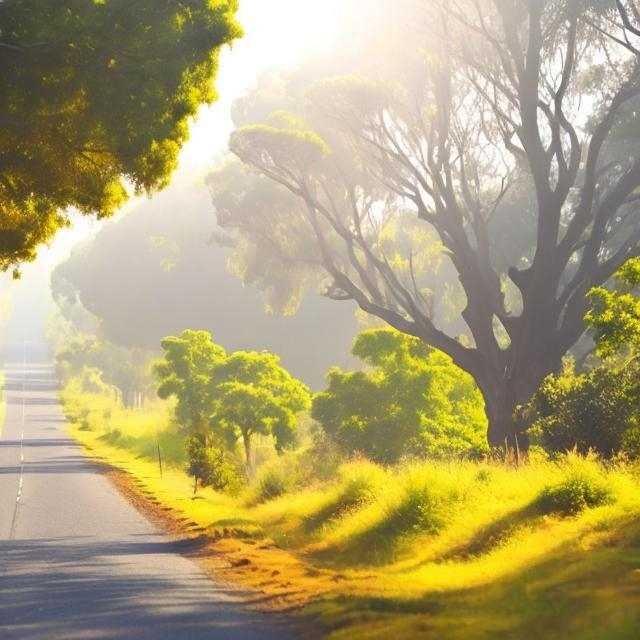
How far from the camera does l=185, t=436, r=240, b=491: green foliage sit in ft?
101

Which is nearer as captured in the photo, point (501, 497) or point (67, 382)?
point (501, 497)

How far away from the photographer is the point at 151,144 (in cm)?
1650

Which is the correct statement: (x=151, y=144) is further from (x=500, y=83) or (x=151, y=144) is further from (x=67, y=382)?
(x=67, y=382)

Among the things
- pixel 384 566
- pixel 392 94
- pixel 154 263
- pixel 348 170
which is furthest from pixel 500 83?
pixel 154 263

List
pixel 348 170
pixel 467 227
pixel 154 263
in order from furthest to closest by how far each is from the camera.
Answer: pixel 154 263 < pixel 467 227 < pixel 348 170

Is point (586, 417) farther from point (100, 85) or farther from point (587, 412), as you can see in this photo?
point (100, 85)

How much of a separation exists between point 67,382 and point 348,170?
100 meters

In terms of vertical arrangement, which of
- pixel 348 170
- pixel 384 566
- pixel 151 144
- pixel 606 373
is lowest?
pixel 384 566

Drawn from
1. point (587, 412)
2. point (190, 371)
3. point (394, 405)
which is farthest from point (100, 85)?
point (190, 371)

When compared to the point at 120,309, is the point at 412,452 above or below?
below

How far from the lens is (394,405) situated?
29344mm

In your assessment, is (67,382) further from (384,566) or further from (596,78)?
(384,566)

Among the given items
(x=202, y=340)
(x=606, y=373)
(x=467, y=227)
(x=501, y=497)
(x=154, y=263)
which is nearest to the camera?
(x=501, y=497)

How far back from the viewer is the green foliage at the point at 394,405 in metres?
29.1
